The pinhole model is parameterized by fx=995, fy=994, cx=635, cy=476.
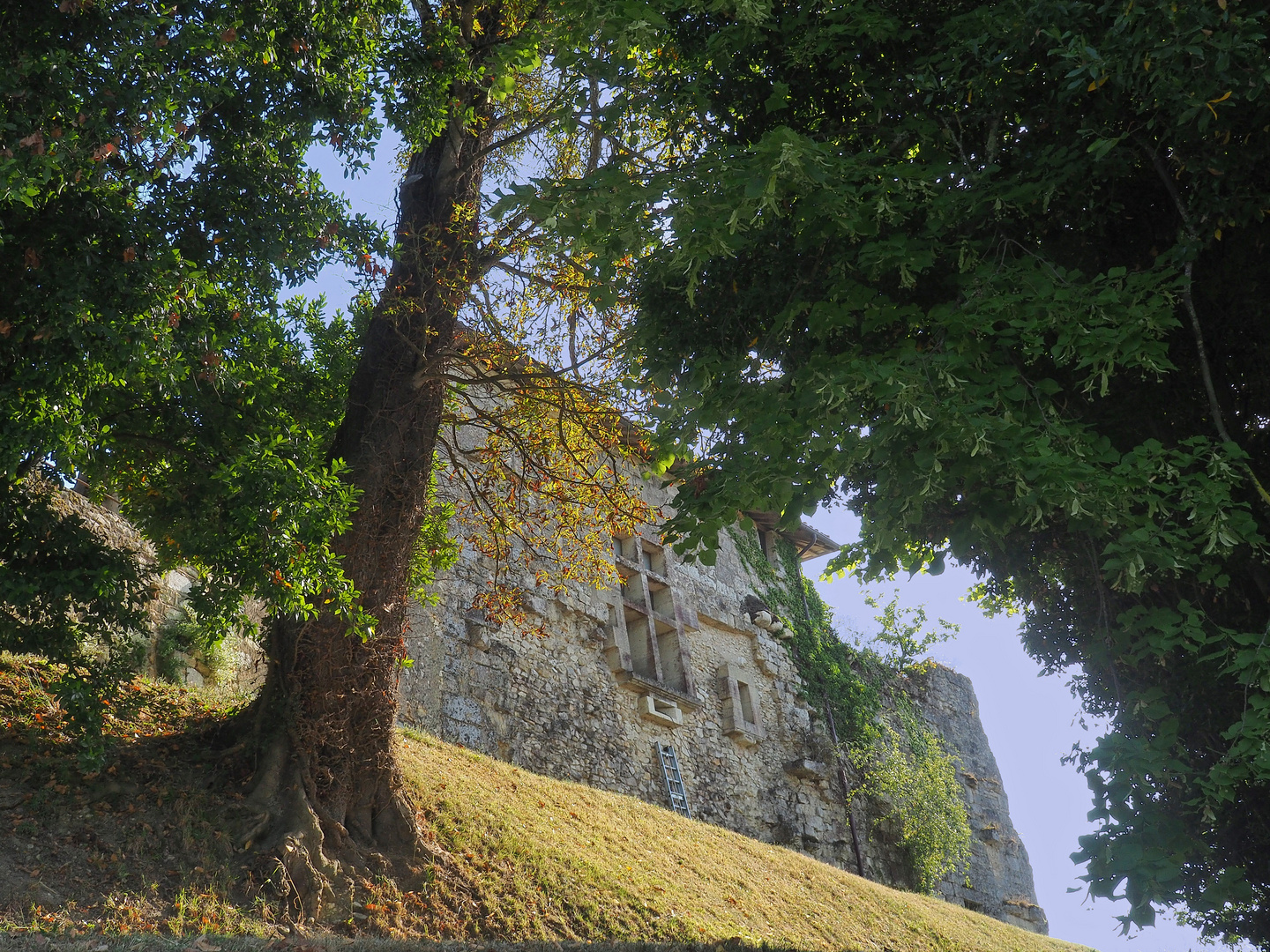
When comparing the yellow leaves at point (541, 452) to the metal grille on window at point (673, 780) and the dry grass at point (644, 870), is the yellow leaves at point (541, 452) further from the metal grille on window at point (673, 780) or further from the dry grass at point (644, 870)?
the metal grille on window at point (673, 780)

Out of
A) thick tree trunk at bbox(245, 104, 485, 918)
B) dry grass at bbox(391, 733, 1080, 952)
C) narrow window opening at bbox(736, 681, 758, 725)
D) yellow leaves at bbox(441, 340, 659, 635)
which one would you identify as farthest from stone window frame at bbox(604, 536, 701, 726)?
thick tree trunk at bbox(245, 104, 485, 918)

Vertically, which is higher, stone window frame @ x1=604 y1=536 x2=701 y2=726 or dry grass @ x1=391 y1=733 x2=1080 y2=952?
stone window frame @ x1=604 y1=536 x2=701 y2=726

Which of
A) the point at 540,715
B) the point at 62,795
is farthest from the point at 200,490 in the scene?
the point at 540,715

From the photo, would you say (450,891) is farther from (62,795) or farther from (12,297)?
(12,297)

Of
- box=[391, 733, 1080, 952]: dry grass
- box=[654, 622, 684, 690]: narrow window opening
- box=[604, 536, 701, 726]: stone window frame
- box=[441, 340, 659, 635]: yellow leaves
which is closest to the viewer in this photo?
box=[391, 733, 1080, 952]: dry grass

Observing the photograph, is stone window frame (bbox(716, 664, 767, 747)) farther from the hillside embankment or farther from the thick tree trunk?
the thick tree trunk

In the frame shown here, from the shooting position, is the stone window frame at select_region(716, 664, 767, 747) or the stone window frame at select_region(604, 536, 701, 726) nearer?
the stone window frame at select_region(604, 536, 701, 726)

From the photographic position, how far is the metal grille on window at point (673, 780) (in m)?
12.6

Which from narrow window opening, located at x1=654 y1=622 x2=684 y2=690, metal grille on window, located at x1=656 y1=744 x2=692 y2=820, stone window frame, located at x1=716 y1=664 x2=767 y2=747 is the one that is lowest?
metal grille on window, located at x1=656 y1=744 x2=692 y2=820

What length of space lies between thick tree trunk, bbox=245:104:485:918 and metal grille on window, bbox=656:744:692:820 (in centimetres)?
647

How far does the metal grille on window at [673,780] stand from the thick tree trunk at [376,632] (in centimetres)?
647

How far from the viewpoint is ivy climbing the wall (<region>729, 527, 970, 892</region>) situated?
15.5m

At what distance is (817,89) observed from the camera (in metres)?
5.28

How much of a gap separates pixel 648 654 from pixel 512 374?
268 inches
